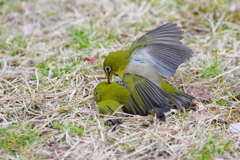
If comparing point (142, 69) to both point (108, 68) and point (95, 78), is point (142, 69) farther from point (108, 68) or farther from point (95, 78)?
point (95, 78)

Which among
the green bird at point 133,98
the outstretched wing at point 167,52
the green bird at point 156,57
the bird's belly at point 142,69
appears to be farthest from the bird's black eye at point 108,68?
the green bird at point 133,98

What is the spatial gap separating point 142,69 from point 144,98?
1.76 ft

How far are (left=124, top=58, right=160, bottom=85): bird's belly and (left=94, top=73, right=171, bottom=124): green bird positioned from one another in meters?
0.24

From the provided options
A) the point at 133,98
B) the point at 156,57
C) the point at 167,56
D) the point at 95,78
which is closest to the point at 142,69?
the point at 156,57

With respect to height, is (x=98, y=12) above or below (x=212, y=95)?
above

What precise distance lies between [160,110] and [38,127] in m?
1.15

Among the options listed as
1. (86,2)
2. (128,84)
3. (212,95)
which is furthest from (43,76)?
(86,2)

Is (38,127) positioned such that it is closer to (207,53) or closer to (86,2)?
(207,53)

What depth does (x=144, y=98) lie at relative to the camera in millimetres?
3387

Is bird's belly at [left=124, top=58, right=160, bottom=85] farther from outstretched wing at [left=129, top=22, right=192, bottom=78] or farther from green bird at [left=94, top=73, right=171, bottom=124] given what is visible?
green bird at [left=94, top=73, right=171, bottom=124]

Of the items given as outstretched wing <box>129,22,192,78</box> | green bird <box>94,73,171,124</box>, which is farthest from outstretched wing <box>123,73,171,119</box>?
outstretched wing <box>129,22,192,78</box>

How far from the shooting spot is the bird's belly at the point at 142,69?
377cm

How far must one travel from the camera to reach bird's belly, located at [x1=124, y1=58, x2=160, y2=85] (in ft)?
12.4

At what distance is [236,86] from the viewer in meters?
3.86
